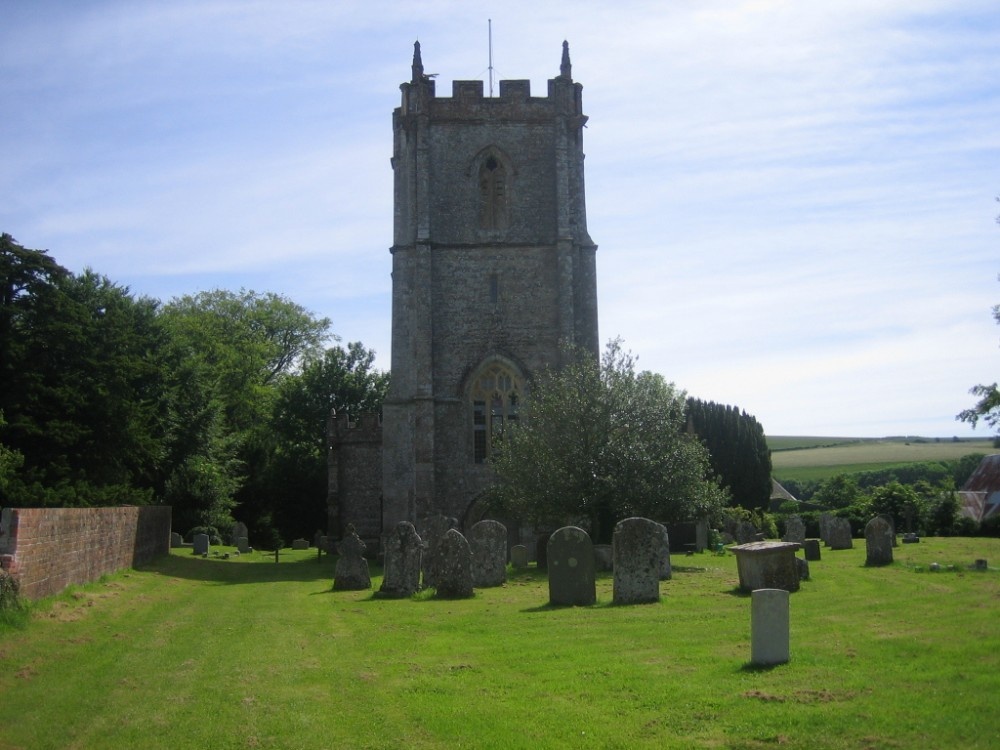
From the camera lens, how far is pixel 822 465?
3738 inches

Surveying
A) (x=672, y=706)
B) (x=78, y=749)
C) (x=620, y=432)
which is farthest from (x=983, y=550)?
(x=78, y=749)

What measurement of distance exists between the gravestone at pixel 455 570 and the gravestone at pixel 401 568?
814mm

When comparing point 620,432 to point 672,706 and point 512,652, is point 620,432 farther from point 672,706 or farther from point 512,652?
point 672,706

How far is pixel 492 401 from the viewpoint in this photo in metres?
31.7

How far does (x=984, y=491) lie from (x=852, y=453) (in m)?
51.7

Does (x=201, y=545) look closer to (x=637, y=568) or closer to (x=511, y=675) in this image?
(x=637, y=568)

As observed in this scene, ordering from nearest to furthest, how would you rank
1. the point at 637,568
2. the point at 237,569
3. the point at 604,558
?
the point at 637,568 → the point at 604,558 → the point at 237,569

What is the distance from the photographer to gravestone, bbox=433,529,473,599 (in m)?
16.9

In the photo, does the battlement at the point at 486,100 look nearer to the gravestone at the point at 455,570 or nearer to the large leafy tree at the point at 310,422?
the large leafy tree at the point at 310,422

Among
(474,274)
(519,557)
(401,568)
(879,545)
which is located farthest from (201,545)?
(879,545)

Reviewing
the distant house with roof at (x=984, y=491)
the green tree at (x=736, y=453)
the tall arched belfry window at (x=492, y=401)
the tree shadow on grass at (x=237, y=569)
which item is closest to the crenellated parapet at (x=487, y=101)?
the tall arched belfry window at (x=492, y=401)

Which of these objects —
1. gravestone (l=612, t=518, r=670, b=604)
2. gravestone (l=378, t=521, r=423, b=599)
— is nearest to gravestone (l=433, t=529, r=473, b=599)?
gravestone (l=378, t=521, r=423, b=599)

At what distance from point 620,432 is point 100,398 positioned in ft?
42.3

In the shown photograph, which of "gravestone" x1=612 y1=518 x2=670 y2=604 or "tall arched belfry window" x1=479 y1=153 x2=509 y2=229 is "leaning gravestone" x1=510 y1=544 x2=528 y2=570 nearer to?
"gravestone" x1=612 y1=518 x2=670 y2=604
